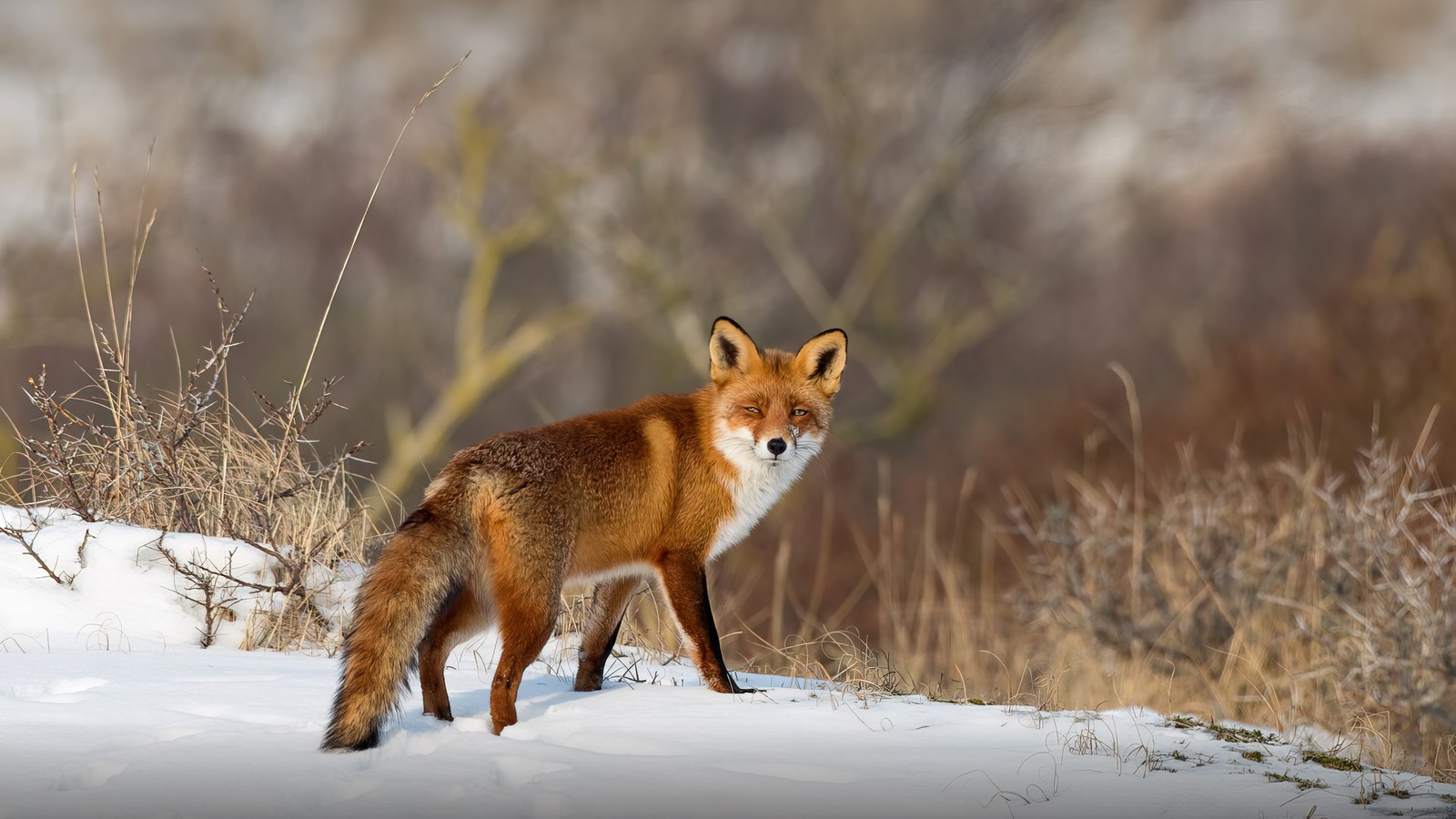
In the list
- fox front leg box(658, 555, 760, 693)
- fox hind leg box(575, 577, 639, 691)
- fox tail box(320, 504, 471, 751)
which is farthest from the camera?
fox hind leg box(575, 577, 639, 691)

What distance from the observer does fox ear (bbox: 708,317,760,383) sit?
5.05 meters

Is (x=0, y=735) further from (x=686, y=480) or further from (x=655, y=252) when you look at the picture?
(x=655, y=252)

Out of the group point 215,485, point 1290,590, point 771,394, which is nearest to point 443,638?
point 771,394

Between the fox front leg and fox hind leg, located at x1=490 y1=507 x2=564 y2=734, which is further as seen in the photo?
the fox front leg

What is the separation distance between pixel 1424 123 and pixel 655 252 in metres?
16.2

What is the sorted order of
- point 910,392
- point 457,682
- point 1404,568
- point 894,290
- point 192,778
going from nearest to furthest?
point 192,778 < point 457,682 < point 1404,568 < point 910,392 < point 894,290

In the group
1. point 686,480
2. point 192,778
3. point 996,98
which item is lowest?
point 192,778

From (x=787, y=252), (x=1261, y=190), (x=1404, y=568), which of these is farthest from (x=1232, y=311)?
(x=1404, y=568)

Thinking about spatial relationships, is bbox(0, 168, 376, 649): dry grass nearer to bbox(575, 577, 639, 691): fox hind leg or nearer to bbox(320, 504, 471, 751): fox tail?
bbox(575, 577, 639, 691): fox hind leg

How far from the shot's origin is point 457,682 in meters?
4.73

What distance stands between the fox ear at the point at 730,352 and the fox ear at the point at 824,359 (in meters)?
0.20

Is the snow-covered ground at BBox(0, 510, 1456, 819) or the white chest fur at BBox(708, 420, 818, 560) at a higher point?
the white chest fur at BBox(708, 420, 818, 560)

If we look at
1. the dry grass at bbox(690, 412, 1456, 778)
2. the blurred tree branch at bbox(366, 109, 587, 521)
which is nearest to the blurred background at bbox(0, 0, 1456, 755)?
the blurred tree branch at bbox(366, 109, 587, 521)

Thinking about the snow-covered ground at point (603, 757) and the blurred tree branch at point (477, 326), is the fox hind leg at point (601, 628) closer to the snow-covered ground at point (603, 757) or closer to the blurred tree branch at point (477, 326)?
the snow-covered ground at point (603, 757)
